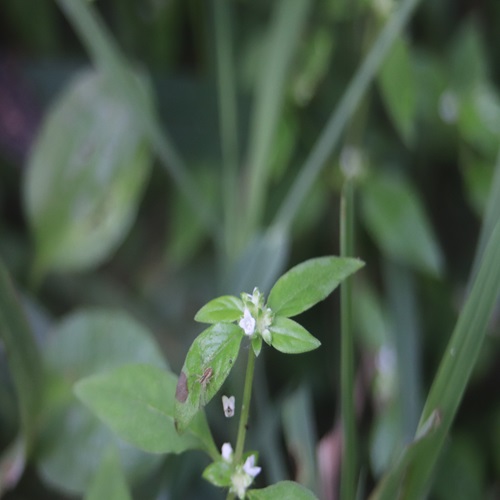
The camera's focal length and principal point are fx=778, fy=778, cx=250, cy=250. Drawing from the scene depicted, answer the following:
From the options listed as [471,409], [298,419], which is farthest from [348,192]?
[471,409]

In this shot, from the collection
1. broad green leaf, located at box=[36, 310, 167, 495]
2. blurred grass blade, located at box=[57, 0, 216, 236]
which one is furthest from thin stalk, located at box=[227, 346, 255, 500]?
blurred grass blade, located at box=[57, 0, 216, 236]

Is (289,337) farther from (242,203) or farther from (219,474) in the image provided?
(242,203)

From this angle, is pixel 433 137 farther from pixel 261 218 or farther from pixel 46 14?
pixel 46 14

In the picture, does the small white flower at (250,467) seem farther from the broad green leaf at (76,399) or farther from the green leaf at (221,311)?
the broad green leaf at (76,399)

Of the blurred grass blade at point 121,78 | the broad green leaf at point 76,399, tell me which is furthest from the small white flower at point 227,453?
the blurred grass blade at point 121,78

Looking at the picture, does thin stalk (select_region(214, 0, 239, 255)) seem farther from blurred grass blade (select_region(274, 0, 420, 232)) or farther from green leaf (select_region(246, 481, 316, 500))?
green leaf (select_region(246, 481, 316, 500))

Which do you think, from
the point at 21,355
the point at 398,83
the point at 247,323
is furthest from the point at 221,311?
the point at 398,83
